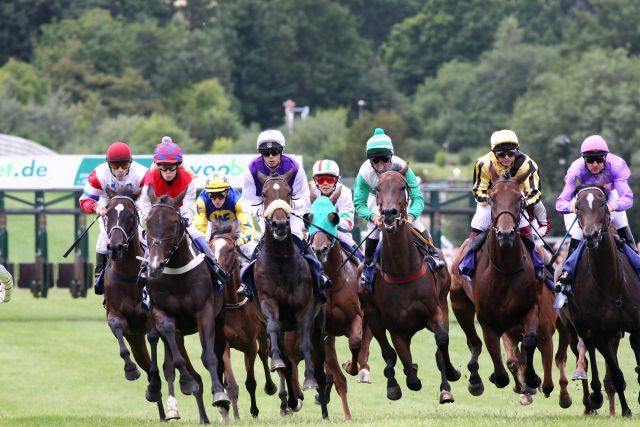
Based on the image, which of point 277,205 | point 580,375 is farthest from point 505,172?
point 580,375

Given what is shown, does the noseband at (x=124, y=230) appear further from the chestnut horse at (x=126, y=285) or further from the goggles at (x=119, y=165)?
the goggles at (x=119, y=165)

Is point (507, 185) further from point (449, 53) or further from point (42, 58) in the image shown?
point (449, 53)

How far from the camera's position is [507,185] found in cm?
1517

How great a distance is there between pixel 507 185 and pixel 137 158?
921 inches

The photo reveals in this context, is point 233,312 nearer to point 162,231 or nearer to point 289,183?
point 289,183

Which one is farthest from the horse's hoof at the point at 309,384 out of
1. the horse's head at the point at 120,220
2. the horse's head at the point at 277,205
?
the horse's head at the point at 120,220

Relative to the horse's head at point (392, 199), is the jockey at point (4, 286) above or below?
below

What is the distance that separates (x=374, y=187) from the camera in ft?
53.3

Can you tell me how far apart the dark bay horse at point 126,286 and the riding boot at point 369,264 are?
2.22 m

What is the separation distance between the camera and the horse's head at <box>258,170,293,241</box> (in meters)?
14.9

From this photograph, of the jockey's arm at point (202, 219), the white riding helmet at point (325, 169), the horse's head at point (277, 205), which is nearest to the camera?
the horse's head at point (277, 205)

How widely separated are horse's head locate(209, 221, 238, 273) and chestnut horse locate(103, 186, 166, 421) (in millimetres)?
905

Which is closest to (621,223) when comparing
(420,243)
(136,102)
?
(420,243)

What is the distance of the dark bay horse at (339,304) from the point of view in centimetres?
1731
